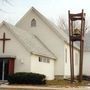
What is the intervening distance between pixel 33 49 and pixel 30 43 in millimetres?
1735

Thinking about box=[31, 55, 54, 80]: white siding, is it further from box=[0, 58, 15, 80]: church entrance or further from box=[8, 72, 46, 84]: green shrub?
→ box=[8, 72, 46, 84]: green shrub

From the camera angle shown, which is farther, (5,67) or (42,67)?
(42,67)

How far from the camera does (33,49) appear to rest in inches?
1499

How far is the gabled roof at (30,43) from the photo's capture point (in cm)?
3741

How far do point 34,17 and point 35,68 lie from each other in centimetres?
981

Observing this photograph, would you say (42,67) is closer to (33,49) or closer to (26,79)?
(33,49)

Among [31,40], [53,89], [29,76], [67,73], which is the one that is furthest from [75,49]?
[53,89]

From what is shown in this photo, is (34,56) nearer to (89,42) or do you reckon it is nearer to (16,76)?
(16,76)

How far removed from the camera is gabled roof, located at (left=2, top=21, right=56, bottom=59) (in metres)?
37.4

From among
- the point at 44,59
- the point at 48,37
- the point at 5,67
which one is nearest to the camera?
the point at 5,67

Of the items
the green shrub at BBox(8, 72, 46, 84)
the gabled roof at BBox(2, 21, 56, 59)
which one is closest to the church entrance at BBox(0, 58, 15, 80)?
the gabled roof at BBox(2, 21, 56, 59)

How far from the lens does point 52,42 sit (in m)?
45.0

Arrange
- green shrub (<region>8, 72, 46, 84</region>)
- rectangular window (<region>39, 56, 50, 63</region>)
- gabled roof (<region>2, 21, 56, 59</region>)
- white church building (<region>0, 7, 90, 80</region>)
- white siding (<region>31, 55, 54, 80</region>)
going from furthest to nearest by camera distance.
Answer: rectangular window (<region>39, 56, 50, 63</region>) < white siding (<region>31, 55, 54, 80</region>) < gabled roof (<region>2, 21, 56, 59</region>) < white church building (<region>0, 7, 90, 80</region>) < green shrub (<region>8, 72, 46, 84</region>)

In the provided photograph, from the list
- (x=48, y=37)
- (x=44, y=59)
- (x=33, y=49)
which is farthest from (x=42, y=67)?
(x=48, y=37)
